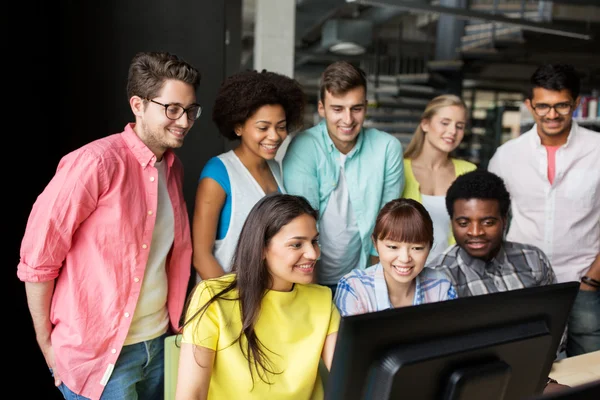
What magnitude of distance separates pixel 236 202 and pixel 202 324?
63 centimetres

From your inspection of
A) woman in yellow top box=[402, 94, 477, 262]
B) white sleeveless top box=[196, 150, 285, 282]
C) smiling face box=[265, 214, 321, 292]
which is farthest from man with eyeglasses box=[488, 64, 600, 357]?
smiling face box=[265, 214, 321, 292]

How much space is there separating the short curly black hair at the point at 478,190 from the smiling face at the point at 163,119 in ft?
3.43

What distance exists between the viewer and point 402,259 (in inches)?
70.0

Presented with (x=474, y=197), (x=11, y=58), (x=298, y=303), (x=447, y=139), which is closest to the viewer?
(x=298, y=303)

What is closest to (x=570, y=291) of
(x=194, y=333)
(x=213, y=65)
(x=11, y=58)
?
(x=194, y=333)

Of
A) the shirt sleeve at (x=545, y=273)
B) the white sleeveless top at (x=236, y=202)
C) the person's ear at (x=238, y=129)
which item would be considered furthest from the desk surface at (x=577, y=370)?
the person's ear at (x=238, y=129)

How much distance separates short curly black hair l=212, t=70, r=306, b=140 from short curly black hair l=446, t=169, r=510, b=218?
0.70 m

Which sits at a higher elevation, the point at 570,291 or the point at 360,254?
the point at 570,291

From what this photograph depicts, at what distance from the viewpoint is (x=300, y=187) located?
212 centimetres

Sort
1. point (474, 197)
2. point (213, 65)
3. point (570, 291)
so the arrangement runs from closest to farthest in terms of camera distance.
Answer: point (570, 291)
point (474, 197)
point (213, 65)

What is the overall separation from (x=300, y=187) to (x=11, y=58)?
109cm

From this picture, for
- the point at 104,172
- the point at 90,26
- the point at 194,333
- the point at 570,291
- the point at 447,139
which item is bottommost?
the point at 194,333

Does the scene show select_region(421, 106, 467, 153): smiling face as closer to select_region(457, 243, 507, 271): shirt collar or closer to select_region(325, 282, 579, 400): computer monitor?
select_region(457, 243, 507, 271): shirt collar

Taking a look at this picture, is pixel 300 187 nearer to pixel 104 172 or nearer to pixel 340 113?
pixel 340 113
